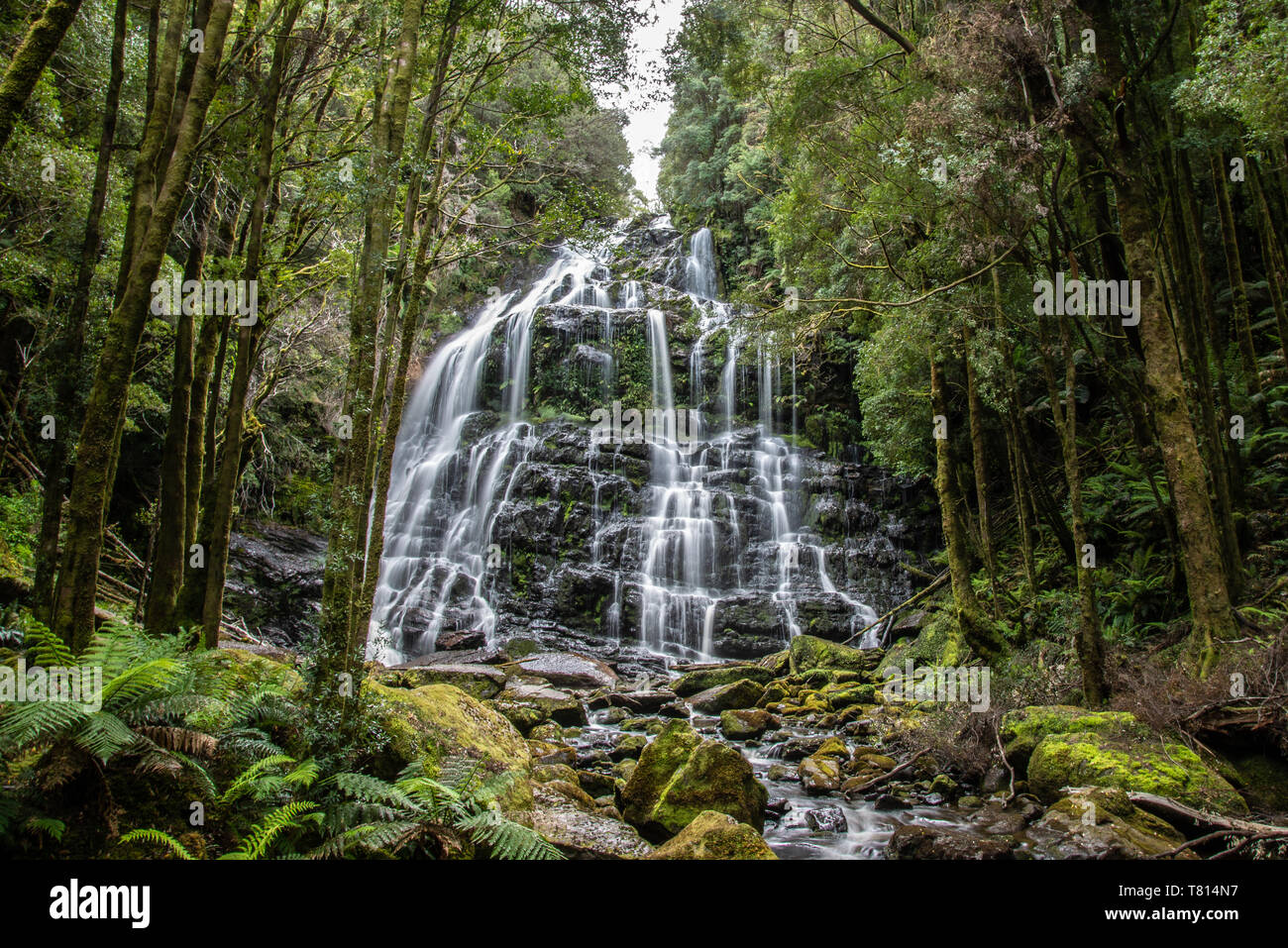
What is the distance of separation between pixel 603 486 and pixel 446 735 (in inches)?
574

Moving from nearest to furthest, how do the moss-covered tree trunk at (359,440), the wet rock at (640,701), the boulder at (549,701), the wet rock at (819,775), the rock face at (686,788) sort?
the moss-covered tree trunk at (359,440)
the rock face at (686,788)
the wet rock at (819,775)
the boulder at (549,701)
the wet rock at (640,701)

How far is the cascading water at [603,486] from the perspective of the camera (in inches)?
675

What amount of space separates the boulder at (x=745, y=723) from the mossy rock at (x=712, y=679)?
6.54 ft

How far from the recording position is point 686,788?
227 inches

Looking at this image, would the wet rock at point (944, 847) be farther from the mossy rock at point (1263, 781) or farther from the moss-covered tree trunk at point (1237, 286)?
the moss-covered tree trunk at point (1237, 286)

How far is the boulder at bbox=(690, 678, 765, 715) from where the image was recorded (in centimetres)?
1133

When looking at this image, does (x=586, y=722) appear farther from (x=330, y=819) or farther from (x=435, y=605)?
(x=435, y=605)

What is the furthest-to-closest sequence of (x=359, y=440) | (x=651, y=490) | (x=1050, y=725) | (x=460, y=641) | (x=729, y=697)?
(x=651, y=490) → (x=460, y=641) → (x=729, y=697) → (x=1050, y=725) → (x=359, y=440)

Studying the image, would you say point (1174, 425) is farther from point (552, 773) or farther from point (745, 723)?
point (552, 773)

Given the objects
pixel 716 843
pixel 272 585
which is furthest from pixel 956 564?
pixel 272 585

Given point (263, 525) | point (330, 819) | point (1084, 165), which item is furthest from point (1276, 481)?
point (263, 525)

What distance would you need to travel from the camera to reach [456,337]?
27.9 meters

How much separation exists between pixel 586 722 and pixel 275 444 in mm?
13237

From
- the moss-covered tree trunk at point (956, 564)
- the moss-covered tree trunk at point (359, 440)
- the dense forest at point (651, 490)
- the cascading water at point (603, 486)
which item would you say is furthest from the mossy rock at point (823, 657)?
the moss-covered tree trunk at point (359, 440)
